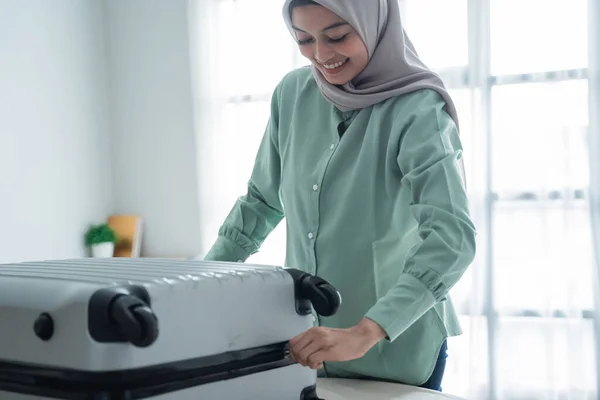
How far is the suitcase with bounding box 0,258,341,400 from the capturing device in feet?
1.96

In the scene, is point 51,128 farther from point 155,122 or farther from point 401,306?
point 401,306

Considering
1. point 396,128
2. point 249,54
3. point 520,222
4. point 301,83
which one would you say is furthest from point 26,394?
point 249,54

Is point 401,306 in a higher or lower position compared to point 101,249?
higher

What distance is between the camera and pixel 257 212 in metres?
1.30

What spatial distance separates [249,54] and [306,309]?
2.86m

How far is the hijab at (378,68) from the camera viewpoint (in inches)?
45.6

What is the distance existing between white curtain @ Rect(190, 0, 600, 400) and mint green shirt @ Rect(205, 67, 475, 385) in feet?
6.70

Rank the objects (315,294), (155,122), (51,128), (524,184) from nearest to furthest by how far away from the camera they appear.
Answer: (315,294) < (524,184) < (51,128) < (155,122)

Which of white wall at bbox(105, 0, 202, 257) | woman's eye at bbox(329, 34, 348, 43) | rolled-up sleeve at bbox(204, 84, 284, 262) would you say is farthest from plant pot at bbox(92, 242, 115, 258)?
woman's eye at bbox(329, 34, 348, 43)

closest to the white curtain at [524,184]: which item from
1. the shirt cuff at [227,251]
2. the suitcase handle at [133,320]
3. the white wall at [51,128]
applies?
the white wall at [51,128]

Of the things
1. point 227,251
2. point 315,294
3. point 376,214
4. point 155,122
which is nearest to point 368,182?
point 376,214

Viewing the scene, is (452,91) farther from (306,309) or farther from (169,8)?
(306,309)

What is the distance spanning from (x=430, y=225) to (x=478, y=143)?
229 cm

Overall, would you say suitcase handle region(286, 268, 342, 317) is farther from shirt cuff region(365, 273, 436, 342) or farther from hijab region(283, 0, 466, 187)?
hijab region(283, 0, 466, 187)
